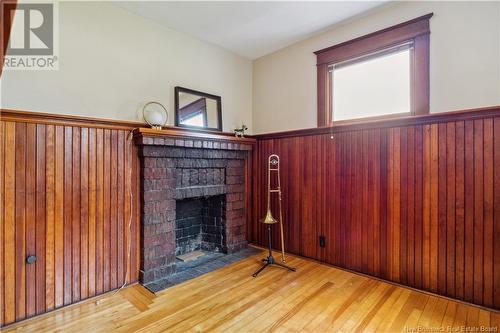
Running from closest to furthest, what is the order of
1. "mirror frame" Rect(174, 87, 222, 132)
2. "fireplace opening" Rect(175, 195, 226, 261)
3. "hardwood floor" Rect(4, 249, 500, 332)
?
1. "hardwood floor" Rect(4, 249, 500, 332)
2. "mirror frame" Rect(174, 87, 222, 132)
3. "fireplace opening" Rect(175, 195, 226, 261)

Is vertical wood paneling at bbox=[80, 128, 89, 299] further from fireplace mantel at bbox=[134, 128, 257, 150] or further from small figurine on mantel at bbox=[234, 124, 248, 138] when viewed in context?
small figurine on mantel at bbox=[234, 124, 248, 138]

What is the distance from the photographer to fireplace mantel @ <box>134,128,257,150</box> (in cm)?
252

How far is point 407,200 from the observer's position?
2.48 meters

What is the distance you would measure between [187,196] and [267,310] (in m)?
1.50

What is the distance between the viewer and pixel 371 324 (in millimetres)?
1914

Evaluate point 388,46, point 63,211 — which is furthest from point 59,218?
point 388,46

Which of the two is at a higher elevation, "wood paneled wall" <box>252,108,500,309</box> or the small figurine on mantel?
the small figurine on mantel

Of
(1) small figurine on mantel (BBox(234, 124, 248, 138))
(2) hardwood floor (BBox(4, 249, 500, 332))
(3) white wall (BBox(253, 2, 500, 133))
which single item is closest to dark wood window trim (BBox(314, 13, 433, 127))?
(3) white wall (BBox(253, 2, 500, 133))

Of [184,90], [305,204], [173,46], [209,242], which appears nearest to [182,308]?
[209,242]

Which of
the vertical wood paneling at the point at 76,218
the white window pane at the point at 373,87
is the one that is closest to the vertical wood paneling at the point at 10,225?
the vertical wood paneling at the point at 76,218

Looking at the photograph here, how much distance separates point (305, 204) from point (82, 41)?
2935 millimetres

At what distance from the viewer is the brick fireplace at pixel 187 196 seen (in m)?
2.62

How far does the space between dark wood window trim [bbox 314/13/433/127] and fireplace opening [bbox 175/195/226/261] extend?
1804 mm

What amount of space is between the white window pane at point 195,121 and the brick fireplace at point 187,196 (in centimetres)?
30
